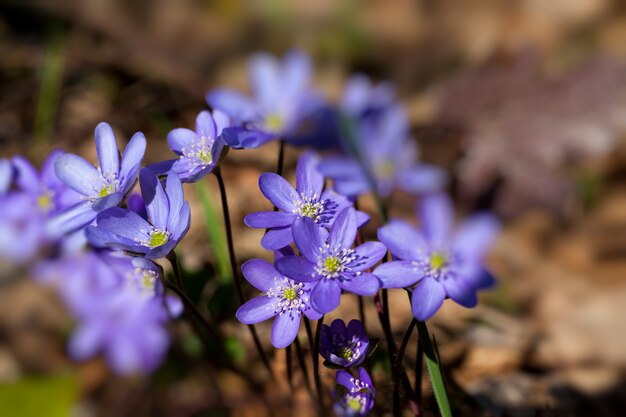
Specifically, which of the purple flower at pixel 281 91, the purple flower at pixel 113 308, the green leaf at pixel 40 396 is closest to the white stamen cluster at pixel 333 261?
the purple flower at pixel 113 308

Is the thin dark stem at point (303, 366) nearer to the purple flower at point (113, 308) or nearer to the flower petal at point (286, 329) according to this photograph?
the flower petal at point (286, 329)

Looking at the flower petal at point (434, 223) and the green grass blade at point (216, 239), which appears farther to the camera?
the green grass blade at point (216, 239)

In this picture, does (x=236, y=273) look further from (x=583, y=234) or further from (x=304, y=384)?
(x=583, y=234)

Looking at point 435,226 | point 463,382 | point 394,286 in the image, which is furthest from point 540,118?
point 394,286

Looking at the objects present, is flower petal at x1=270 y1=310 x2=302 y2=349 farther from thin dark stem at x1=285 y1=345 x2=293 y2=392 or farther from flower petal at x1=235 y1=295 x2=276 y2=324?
thin dark stem at x1=285 y1=345 x2=293 y2=392

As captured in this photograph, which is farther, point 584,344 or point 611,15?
point 611,15

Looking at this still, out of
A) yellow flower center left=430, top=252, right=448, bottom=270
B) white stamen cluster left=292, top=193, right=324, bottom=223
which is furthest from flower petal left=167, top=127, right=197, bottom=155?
yellow flower center left=430, top=252, right=448, bottom=270

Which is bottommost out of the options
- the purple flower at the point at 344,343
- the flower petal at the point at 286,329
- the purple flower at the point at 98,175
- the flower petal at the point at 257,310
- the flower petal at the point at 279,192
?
the purple flower at the point at 344,343
